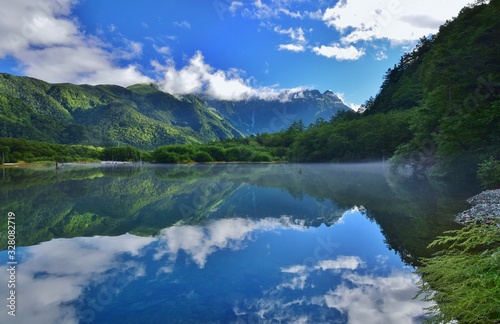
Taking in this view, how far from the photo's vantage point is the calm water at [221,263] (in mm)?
6227

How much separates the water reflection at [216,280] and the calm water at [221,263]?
3 centimetres

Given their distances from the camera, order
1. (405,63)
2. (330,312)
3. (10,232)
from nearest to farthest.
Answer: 1. (330,312)
2. (10,232)
3. (405,63)

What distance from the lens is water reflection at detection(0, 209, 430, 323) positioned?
6.12 meters

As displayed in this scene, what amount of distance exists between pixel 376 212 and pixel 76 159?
147 metres

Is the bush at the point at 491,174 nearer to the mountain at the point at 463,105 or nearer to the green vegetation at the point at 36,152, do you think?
the mountain at the point at 463,105

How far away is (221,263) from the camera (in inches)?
358

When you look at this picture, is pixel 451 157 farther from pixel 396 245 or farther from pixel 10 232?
Answer: pixel 10 232

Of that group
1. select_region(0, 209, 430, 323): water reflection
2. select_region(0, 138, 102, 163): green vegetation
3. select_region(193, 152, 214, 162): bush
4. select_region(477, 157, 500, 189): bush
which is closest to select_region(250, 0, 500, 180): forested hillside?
select_region(477, 157, 500, 189): bush

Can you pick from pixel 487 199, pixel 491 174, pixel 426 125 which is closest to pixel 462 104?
pixel 426 125

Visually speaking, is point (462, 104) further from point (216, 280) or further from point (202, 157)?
point (202, 157)

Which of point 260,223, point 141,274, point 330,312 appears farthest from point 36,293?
point 260,223

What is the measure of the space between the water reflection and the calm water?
3cm

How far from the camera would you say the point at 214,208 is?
1866cm

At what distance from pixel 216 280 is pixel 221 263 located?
134 cm
